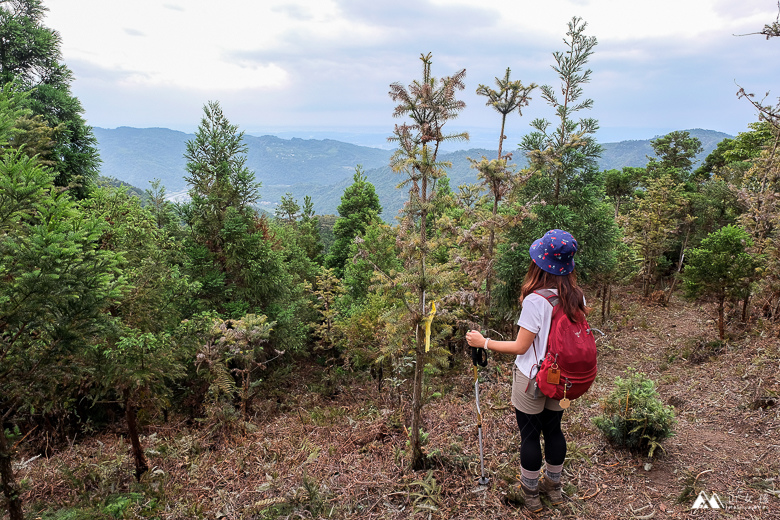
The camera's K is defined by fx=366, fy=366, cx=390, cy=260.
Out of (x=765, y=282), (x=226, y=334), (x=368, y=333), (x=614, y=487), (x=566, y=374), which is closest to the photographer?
(x=566, y=374)

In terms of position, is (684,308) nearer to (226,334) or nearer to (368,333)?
(368,333)

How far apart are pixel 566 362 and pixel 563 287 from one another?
60 centimetres

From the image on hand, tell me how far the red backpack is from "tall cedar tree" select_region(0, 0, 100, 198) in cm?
1959

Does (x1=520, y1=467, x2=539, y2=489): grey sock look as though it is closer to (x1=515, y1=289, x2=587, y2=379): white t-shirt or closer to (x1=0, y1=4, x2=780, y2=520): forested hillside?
(x1=0, y1=4, x2=780, y2=520): forested hillside

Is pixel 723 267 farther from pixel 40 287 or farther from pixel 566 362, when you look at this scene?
pixel 40 287

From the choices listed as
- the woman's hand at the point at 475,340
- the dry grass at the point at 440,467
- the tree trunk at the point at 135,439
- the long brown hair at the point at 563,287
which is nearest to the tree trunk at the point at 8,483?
the dry grass at the point at 440,467

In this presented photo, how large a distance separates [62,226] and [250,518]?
137 inches

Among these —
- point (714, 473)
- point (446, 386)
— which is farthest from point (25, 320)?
point (446, 386)

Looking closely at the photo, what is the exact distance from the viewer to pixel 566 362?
114 inches

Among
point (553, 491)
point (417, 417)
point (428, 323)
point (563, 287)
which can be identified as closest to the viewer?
point (563, 287)

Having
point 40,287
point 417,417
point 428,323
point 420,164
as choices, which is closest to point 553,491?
point 417,417

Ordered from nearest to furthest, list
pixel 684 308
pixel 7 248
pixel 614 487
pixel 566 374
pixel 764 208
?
pixel 566 374 → pixel 7 248 → pixel 614 487 → pixel 764 208 → pixel 684 308

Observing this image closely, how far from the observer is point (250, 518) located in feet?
12.7

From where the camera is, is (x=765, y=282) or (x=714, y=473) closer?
(x=714, y=473)
